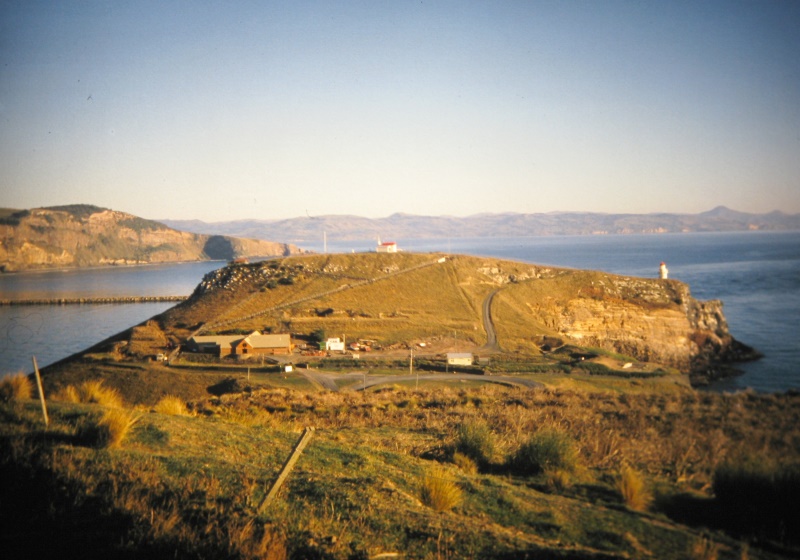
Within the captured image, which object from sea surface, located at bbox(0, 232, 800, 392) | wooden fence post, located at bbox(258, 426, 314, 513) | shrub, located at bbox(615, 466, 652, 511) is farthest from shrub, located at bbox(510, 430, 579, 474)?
sea surface, located at bbox(0, 232, 800, 392)

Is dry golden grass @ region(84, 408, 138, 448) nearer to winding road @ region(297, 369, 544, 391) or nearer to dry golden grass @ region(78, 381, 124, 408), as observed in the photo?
dry golden grass @ region(78, 381, 124, 408)

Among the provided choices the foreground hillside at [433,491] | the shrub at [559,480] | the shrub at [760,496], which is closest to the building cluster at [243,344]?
the foreground hillside at [433,491]

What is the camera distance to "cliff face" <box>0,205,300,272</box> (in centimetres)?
4297

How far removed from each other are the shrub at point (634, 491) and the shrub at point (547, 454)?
152 cm

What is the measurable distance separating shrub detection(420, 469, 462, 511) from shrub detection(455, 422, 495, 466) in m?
2.24

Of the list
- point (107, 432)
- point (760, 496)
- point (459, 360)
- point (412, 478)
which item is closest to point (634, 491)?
point (760, 496)

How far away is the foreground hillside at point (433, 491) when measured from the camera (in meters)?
4.16

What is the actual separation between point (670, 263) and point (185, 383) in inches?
4213

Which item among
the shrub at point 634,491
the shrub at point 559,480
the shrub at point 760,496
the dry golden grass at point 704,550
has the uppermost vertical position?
the shrub at point 760,496

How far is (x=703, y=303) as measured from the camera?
1857 inches

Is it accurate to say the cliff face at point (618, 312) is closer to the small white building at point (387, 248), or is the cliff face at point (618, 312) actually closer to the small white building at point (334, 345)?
the small white building at point (387, 248)

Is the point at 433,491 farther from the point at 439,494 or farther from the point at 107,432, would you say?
the point at 107,432

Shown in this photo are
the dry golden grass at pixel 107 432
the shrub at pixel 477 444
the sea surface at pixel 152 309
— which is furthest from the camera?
the sea surface at pixel 152 309

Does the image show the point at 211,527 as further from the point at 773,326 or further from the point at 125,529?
the point at 773,326
